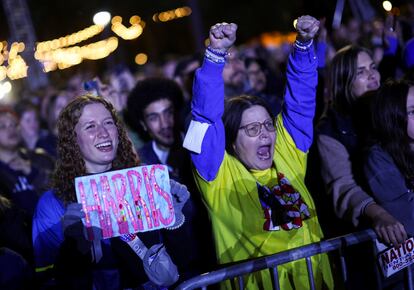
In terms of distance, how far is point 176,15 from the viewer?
25.9 m

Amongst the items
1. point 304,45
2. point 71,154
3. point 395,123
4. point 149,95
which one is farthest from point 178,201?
point 149,95

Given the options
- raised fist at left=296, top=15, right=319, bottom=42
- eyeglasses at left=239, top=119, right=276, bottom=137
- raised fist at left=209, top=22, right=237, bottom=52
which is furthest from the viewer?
eyeglasses at left=239, top=119, right=276, bottom=137

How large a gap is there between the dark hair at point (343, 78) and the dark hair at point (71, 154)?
1.72 metres

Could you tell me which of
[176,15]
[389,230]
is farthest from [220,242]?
[176,15]

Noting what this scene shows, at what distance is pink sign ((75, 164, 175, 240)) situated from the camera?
9.77 feet

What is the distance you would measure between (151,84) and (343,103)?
171 centimetres

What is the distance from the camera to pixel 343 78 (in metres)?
4.34

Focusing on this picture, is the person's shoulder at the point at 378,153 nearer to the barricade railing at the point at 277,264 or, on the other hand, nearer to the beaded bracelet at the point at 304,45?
the barricade railing at the point at 277,264

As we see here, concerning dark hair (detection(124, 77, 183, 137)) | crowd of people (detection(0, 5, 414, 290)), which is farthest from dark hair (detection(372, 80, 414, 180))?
dark hair (detection(124, 77, 183, 137))

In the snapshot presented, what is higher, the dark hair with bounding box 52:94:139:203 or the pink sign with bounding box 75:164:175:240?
the dark hair with bounding box 52:94:139:203

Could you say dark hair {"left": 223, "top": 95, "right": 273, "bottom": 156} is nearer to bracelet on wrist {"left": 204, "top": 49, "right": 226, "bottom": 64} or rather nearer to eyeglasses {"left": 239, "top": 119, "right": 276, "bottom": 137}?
eyeglasses {"left": 239, "top": 119, "right": 276, "bottom": 137}

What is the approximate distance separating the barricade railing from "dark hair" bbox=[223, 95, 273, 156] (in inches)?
33.5

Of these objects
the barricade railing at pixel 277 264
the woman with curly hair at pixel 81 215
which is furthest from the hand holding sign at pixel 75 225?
the barricade railing at pixel 277 264

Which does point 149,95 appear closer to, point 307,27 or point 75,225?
point 307,27
